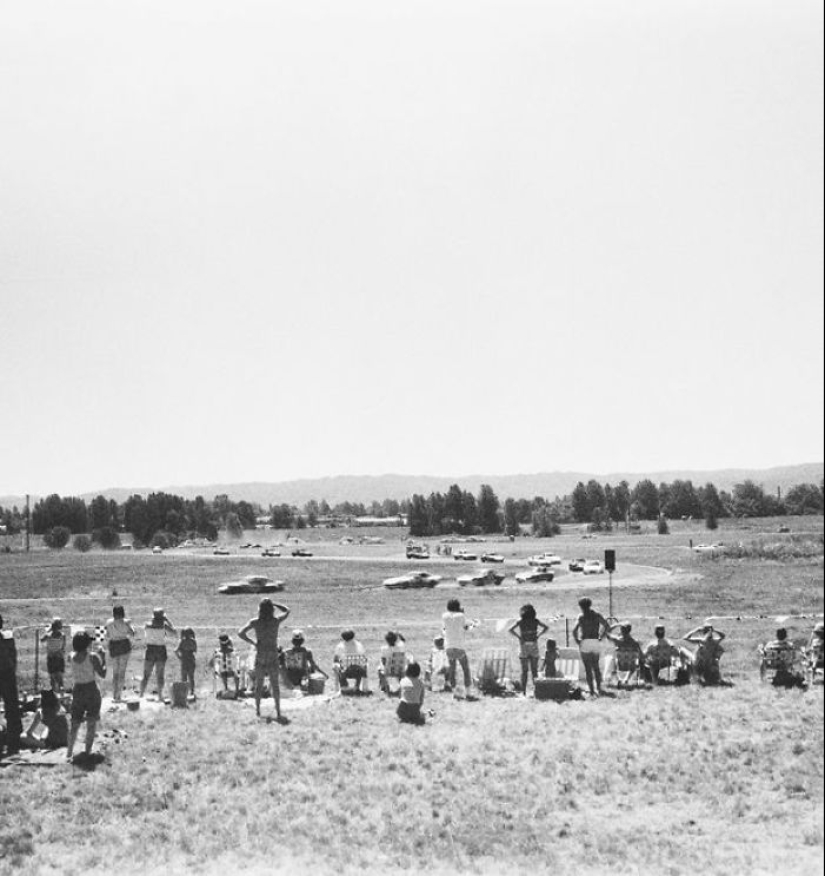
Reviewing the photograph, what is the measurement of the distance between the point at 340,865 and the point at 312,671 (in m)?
8.80

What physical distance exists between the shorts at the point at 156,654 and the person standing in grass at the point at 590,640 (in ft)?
23.4

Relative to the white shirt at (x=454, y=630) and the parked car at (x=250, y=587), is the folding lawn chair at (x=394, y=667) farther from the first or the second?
the parked car at (x=250, y=587)

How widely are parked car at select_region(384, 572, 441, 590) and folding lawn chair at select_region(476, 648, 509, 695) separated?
3525 centimetres

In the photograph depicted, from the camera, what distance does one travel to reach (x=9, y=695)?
36.2 ft

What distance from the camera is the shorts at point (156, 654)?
14688 mm

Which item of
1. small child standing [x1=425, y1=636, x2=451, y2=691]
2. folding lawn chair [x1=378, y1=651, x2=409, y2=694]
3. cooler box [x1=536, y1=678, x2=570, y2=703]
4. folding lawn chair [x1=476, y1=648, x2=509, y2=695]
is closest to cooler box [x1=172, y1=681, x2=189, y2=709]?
folding lawn chair [x1=378, y1=651, x2=409, y2=694]

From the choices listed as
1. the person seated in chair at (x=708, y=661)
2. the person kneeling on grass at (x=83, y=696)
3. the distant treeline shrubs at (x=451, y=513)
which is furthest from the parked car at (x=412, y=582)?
the person kneeling on grass at (x=83, y=696)

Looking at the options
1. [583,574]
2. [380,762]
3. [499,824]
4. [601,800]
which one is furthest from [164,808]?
[583,574]

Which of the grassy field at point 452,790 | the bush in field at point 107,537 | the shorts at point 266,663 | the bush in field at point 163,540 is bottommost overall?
the bush in field at point 163,540

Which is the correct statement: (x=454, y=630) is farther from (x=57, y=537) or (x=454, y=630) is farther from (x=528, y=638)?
(x=57, y=537)

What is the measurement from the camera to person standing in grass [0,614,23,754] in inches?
429

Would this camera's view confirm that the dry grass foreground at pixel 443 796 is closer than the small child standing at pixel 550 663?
Yes

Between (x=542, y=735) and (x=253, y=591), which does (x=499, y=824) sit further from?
(x=253, y=591)

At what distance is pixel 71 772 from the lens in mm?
9898
